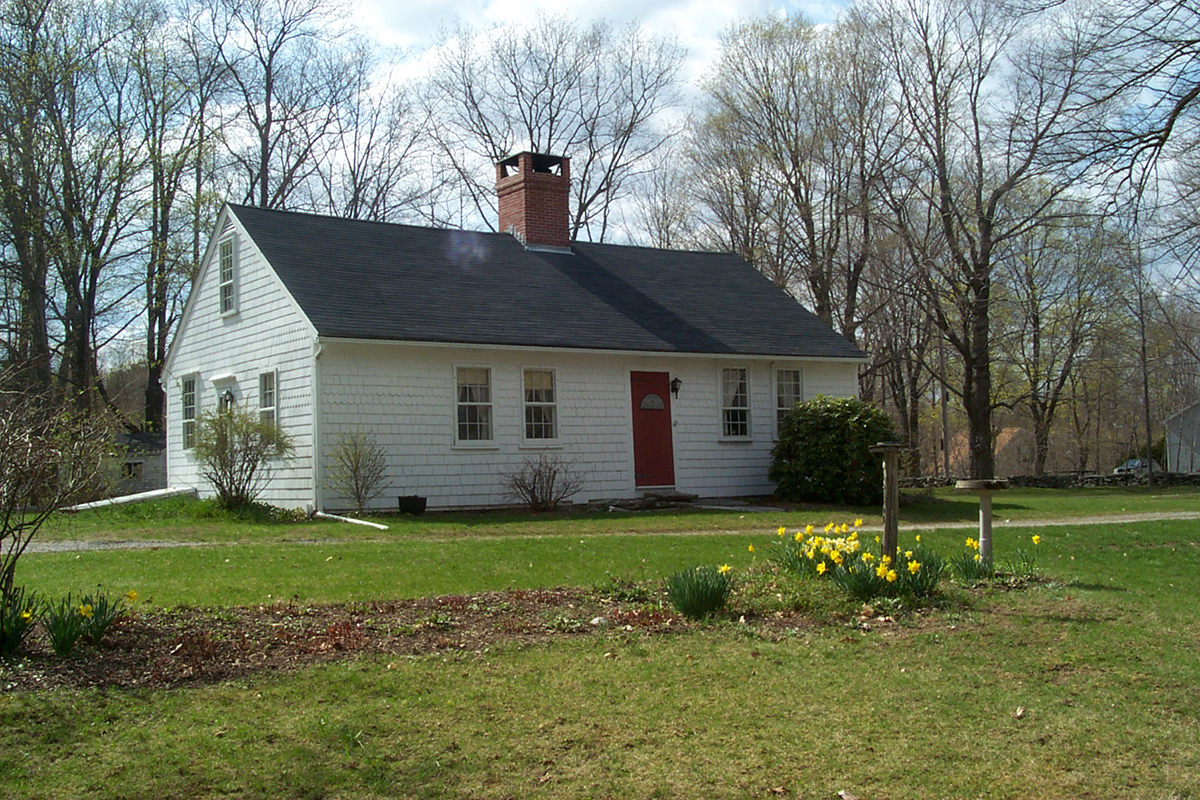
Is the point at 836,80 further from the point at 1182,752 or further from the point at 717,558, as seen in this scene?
the point at 1182,752

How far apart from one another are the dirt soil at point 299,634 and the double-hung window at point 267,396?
1089 cm

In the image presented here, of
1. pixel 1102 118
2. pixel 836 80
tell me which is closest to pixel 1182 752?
pixel 1102 118

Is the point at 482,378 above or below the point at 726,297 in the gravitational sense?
below

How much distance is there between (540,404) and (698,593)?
11553 millimetres

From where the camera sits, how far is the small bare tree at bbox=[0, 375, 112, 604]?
5.85 metres

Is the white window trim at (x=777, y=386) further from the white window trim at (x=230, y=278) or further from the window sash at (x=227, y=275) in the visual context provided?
the window sash at (x=227, y=275)

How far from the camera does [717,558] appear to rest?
10.8 meters

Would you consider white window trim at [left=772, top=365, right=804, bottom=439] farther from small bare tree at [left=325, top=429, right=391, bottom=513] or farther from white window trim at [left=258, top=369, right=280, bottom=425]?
white window trim at [left=258, top=369, right=280, bottom=425]

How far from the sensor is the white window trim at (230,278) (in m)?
19.4

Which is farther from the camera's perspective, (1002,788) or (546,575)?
(546,575)

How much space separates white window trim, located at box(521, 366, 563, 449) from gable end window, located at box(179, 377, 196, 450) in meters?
7.19

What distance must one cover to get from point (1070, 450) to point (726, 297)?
2779 centimetres

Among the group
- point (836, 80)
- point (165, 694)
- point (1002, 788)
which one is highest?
point (836, 80)

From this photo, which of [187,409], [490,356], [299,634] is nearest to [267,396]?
[187,409]
